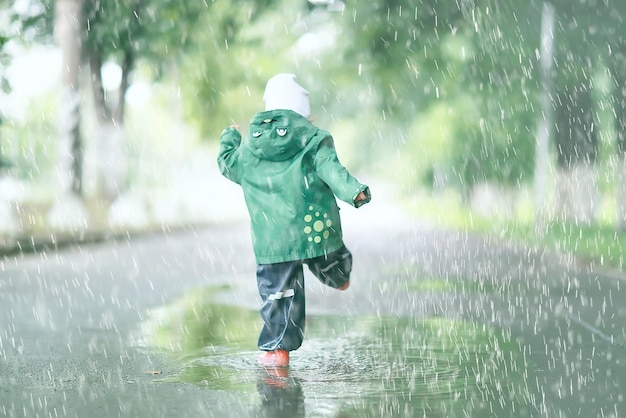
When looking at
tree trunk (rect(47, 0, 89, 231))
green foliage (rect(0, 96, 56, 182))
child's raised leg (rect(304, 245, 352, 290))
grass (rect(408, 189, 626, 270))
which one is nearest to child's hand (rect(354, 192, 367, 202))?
child's raised leg (rect(304, 245, 352, 290))

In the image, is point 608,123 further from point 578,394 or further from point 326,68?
point 578,394

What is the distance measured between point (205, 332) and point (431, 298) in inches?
142

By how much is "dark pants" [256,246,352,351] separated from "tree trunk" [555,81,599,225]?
22633 mm

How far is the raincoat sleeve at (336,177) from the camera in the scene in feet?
21.4

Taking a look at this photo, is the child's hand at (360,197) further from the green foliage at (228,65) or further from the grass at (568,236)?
the green foliage at (228,65)

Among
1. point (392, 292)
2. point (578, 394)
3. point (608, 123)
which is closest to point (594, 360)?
point (578, 394)

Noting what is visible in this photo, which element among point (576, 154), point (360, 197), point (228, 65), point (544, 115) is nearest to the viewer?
point (360, 197)

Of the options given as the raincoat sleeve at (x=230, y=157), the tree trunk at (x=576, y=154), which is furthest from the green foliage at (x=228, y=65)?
the raincoat sleeve at (x=230, y=157)

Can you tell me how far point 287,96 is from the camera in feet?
23.3

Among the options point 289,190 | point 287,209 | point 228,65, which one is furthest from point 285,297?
point 228,65

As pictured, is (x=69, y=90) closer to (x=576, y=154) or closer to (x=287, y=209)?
(x=576, y=154)

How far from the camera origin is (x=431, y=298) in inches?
464

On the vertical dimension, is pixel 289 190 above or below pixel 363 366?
above

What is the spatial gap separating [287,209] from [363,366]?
1.08 m
